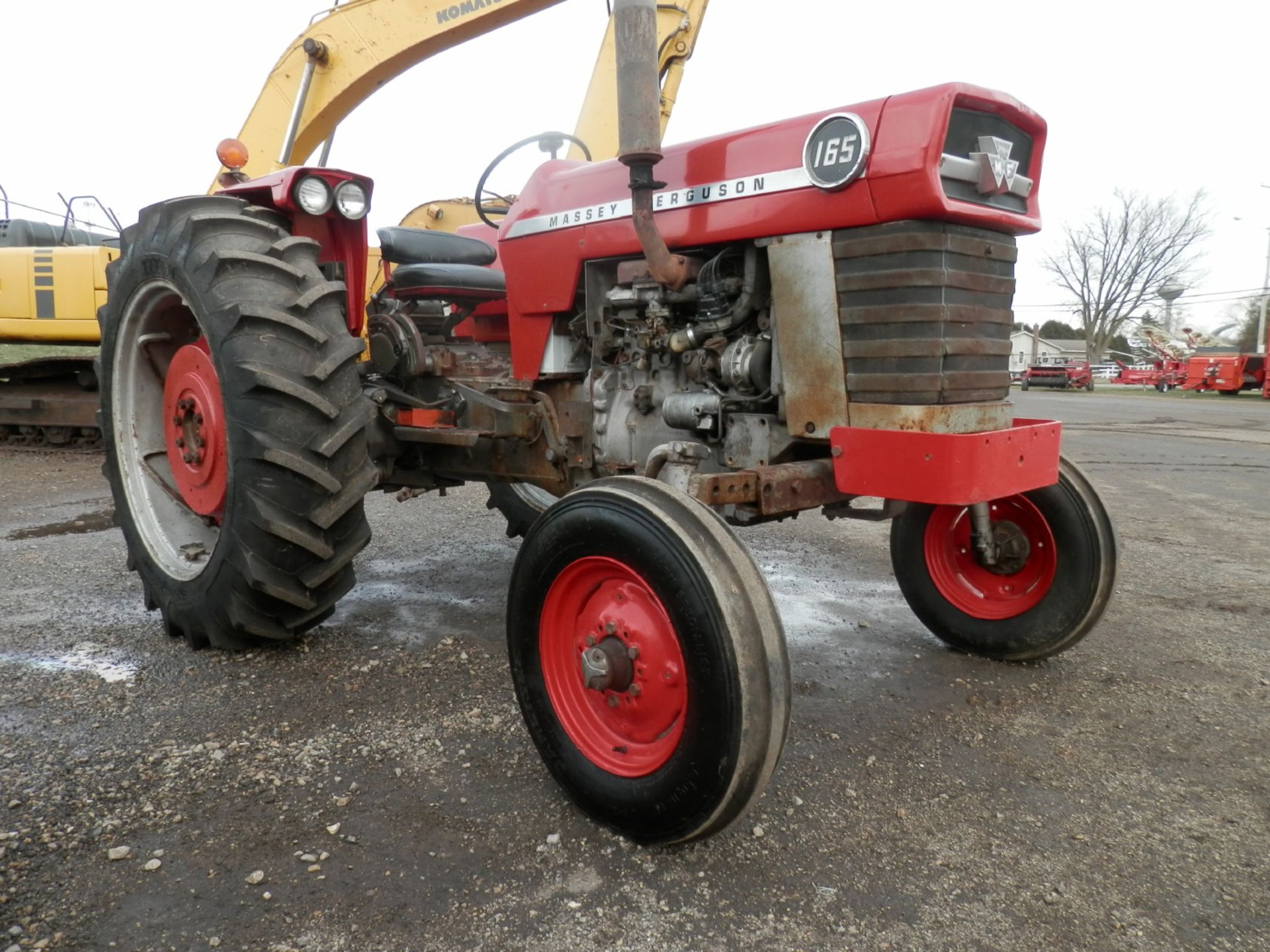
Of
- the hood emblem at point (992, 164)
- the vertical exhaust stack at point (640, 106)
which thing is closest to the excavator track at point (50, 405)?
the vertical exhaust stack at point (640, 106)

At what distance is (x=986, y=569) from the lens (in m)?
3.26

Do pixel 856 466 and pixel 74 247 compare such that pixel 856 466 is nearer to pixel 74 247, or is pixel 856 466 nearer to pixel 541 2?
pixel 541 2

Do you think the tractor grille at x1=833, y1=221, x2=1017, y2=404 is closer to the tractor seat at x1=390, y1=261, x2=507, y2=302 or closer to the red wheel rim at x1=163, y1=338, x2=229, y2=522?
the tractor seat at x1=390, y1=261, x2=507, y2=302

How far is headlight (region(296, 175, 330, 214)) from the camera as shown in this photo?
11.0 ft

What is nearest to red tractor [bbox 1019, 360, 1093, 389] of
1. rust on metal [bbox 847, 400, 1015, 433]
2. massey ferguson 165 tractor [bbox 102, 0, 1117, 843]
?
massey ferguson 165 tractor [bbox 102, 0, 1117, 843]

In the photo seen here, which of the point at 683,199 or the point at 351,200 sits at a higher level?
the point at 351,200

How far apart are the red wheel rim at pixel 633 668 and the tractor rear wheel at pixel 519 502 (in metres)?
2.35

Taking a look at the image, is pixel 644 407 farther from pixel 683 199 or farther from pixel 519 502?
pixel 519 502

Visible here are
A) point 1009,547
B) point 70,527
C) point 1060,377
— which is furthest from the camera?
point 1060,377

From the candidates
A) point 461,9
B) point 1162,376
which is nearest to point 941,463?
point 461,9

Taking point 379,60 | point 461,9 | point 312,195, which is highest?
point 461,9

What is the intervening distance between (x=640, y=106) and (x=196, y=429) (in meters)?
2.06

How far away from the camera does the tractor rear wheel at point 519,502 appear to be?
463 centimetres

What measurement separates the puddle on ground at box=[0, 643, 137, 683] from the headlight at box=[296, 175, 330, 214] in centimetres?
176
